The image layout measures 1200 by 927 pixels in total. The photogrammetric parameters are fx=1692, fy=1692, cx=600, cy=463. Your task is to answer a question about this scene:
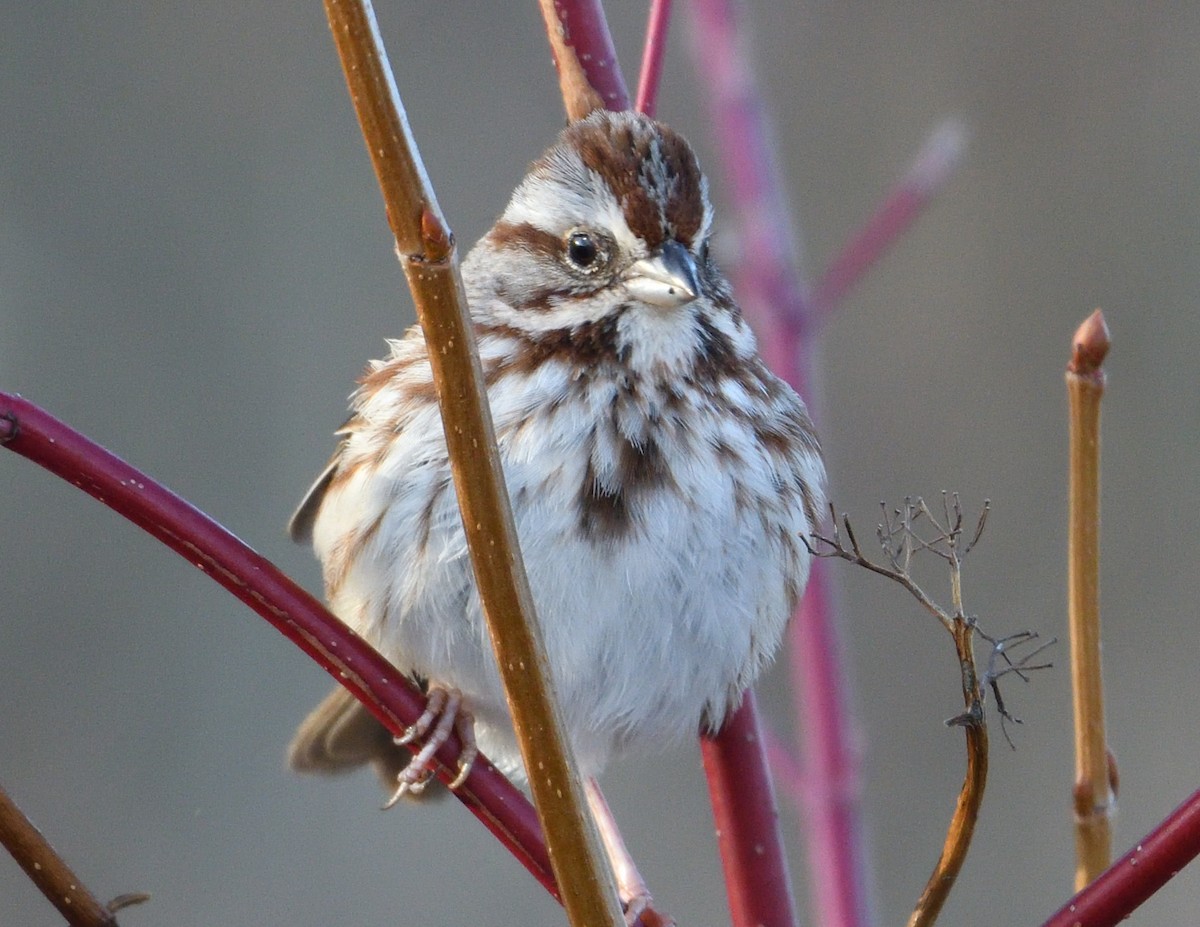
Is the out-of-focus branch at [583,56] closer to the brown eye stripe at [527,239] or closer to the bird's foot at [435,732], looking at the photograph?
the brown eye stripe at [527,239]

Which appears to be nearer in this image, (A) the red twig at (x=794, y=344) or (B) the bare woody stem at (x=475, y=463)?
(B) the bare woody stem at (x=475, y=463)

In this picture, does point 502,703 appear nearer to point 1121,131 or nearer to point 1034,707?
point 1034,707

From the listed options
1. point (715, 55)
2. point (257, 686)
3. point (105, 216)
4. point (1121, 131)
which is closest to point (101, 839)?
point (257, 686)

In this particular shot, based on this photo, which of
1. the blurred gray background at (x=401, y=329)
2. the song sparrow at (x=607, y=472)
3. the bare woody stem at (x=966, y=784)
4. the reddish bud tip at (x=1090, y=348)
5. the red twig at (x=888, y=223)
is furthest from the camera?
the blurred gray background at (x=401, y=329)

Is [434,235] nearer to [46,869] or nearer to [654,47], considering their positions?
[46,869]

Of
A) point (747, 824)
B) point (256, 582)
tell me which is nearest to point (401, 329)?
point (747, 824)

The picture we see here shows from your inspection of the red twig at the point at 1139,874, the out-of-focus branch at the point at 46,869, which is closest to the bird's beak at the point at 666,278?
the red twig at the point at 1139,874
